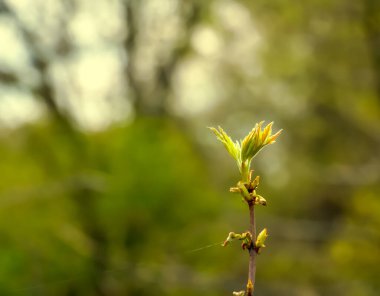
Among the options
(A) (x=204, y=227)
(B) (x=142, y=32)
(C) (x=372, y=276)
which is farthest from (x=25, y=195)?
(C) (x=372, y=276)

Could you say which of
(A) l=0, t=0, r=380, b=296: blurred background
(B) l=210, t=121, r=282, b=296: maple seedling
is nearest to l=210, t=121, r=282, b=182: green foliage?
(B) l=210, t=121, r=282, b=296: maple seedling

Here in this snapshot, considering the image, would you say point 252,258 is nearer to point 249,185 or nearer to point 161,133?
point 249,185

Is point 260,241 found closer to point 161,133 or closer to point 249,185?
point 249,185

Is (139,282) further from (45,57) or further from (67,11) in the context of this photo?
(67,11)

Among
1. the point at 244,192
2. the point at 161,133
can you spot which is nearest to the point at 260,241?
the point at 244,192

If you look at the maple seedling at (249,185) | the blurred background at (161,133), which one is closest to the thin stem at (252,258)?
the maple seedling at (249,185)

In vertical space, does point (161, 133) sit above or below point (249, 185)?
above

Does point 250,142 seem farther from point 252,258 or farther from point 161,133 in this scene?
point 161,133

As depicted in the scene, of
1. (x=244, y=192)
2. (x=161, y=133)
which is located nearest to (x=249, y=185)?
(x=244, y=192)

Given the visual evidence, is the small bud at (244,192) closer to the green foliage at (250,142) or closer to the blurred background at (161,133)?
the green foliage at (250,142)

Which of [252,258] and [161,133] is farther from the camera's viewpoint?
[161,133]
